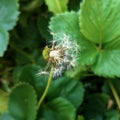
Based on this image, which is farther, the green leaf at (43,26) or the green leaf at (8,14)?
the green leaf at (43,26)

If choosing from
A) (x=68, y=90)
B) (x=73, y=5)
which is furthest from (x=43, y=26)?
(x=68, y=90)

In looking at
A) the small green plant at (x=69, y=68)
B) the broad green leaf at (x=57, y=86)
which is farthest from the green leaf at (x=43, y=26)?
the broad green leaf at (x=57, y=86)

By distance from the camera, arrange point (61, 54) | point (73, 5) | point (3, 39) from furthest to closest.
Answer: point (73, 5) < point (3, 39) < point (61, 54)

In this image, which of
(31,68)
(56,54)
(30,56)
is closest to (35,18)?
(30,56)

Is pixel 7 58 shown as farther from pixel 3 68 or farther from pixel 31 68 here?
pixel 31 68

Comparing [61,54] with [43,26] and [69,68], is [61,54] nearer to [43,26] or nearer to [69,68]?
[69,68]

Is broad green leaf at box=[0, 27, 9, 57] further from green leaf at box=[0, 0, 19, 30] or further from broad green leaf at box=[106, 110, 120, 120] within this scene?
broad green leaf at box=[106, 110, 120, 120]

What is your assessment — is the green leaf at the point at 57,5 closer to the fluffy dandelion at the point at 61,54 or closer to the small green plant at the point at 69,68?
the small green plant at the point at 69,68

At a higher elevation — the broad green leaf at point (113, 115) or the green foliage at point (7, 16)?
the green foliage at point (7, 16)
